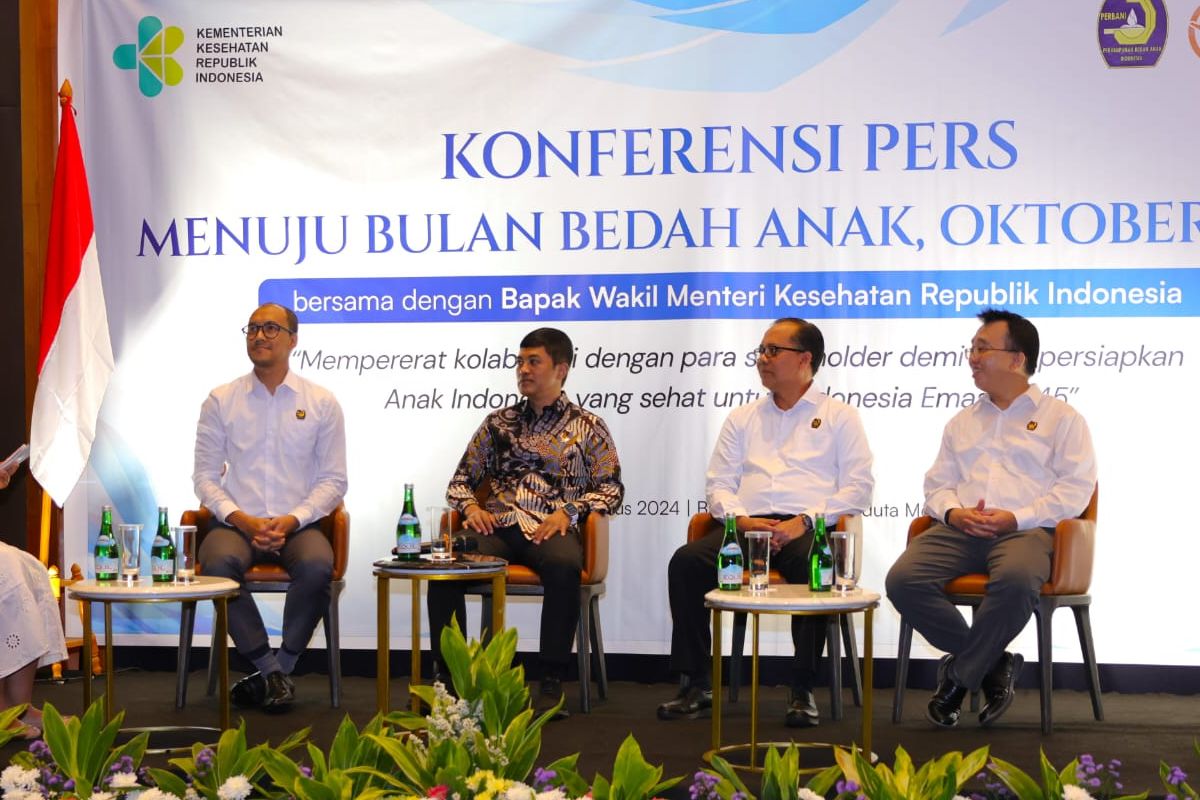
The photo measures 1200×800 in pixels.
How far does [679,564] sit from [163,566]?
5.21 feet

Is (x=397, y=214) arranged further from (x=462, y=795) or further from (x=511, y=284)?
(x=462, y=795)

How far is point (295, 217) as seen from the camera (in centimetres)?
559

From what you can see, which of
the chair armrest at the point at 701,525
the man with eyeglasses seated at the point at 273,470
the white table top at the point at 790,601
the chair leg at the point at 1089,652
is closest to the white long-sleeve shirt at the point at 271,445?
the man with eyeglasses seated at the point at 273,470

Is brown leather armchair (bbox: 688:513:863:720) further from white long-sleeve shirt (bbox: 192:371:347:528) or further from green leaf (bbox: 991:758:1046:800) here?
green leaf (bbox: 991:758:1046:800)

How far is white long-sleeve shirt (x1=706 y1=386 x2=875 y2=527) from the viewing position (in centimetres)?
466

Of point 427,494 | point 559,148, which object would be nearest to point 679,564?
point 427,494

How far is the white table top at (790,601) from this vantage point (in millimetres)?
3430

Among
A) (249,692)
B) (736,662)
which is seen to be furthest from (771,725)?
(249,692)

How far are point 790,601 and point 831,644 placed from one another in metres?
1.14

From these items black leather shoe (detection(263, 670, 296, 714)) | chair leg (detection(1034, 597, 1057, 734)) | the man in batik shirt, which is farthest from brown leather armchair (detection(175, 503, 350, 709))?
chair leg (detection(1034, 597, 1057, 734))

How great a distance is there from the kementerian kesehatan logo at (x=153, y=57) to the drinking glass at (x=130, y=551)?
93.0 inches

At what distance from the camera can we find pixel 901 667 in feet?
14.8

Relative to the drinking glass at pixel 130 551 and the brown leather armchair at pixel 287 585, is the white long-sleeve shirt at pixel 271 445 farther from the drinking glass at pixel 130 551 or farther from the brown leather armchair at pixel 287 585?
the drinking glass at pixel 130 551

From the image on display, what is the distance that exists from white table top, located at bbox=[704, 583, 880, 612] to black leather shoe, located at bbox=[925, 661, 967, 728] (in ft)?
2.82
